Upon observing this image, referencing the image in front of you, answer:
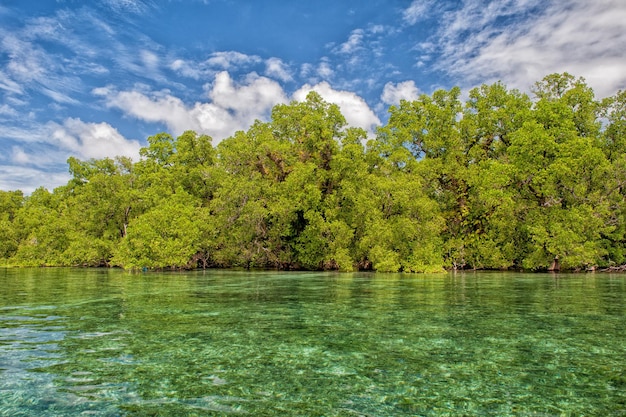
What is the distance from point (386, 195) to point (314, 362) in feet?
115

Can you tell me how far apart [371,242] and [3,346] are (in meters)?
33.8

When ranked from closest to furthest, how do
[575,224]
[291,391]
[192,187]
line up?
[291,391], [575,224], [192,187]

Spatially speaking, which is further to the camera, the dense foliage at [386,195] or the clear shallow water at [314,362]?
the dense foliage at [386,195]

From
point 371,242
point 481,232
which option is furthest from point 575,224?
point 371,242

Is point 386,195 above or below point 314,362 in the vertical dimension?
above

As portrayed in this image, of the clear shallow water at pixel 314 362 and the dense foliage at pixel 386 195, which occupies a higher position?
the dense foliage at pixel 386 195

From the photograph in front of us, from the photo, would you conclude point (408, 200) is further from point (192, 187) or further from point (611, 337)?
point (611, 337)

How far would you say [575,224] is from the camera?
119 feet

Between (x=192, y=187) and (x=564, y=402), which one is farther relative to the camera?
(x=192, y=187)

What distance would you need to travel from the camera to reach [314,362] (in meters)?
6.17

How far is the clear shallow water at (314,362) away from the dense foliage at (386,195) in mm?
28825

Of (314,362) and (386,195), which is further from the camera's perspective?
(386,195)

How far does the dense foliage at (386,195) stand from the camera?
38.1m

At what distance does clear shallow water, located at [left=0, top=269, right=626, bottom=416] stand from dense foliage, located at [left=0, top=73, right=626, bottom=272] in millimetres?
28825
